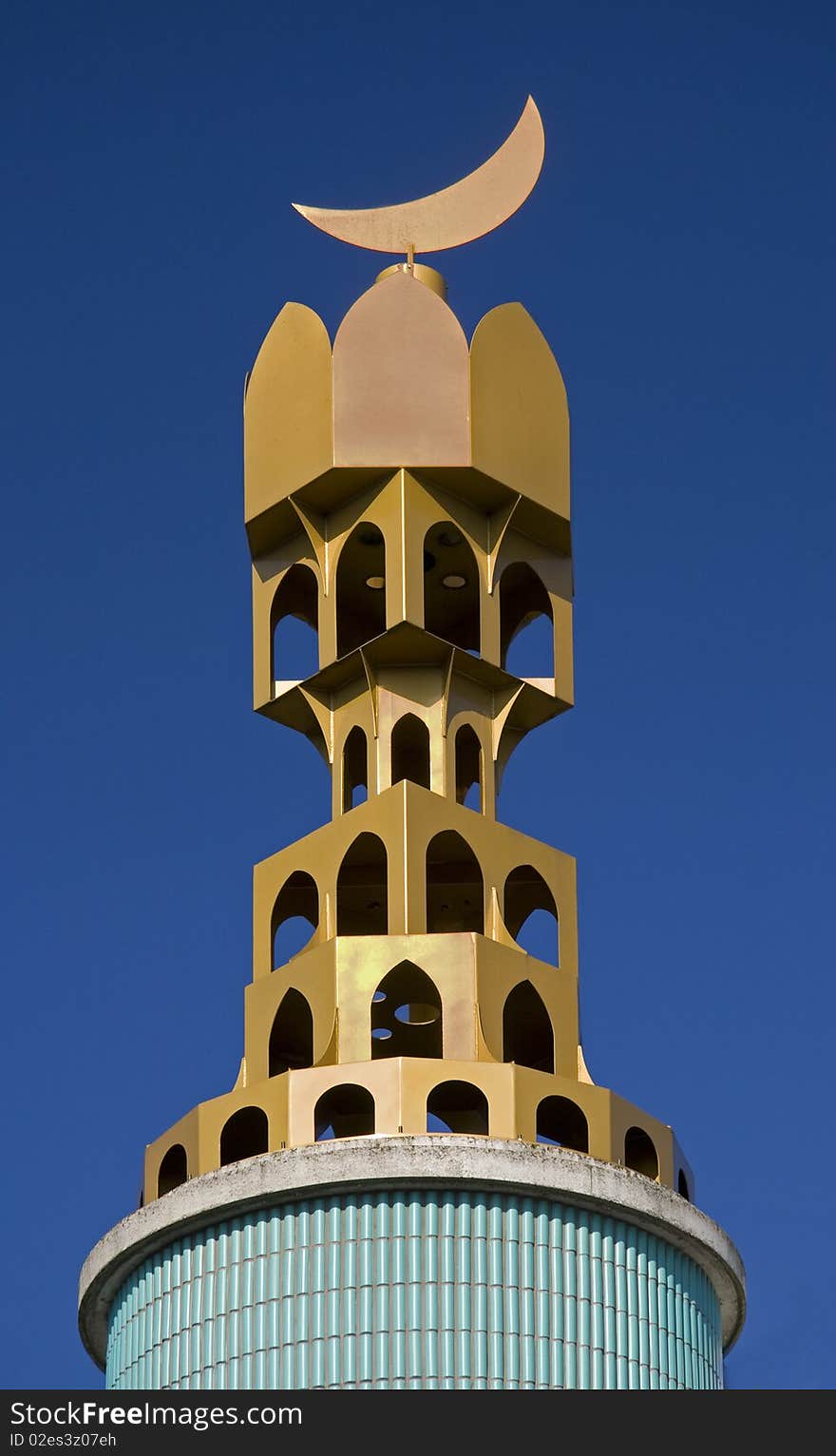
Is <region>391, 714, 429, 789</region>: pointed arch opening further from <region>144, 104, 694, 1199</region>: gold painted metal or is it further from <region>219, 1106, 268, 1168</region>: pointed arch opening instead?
<region>219, 1106, 268, 1168</region>: pointed arch opening

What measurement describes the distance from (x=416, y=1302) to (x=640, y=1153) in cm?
442

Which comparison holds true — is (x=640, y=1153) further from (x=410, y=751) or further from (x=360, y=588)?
(x=360, y=588)

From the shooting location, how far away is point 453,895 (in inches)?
2105

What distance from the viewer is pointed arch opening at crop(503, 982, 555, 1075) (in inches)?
2010

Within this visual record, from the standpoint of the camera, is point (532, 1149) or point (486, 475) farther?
point (486, 475)

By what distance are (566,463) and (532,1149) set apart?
12.0 meters

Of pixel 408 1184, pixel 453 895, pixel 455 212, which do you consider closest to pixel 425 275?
pixel 455 212

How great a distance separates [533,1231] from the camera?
4731 centimetres

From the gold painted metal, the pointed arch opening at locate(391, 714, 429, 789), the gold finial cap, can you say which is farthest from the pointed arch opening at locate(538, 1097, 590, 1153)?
the gold finial cap

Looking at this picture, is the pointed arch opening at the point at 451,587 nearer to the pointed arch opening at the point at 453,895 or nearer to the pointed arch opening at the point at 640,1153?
the pointed arch opening at the point at 453,895

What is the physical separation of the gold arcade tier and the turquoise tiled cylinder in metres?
1.34

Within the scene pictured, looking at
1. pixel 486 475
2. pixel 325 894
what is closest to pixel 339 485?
pixel 486 475
